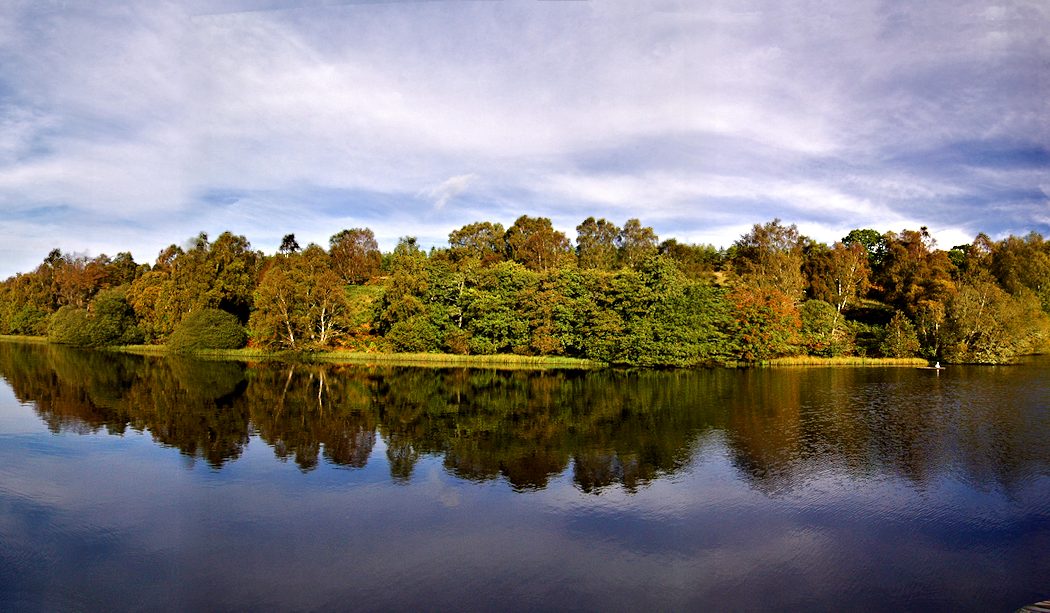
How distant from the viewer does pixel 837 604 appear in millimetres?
11656

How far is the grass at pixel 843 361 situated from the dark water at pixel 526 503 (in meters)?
16.7

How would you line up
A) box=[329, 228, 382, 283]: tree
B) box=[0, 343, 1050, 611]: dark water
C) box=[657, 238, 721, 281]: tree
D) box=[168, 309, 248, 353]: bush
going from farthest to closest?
box=[329, 228, 382, 283]: tree
box=[657, 238, 721, 281]: tree
box=[168, 309, 248, 353]: bush
box=[0, 343, 1050, 611]: dark water

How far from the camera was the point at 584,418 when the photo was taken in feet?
92.7

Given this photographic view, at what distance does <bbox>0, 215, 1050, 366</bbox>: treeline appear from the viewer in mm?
49625

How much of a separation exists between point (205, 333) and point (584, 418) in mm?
43941

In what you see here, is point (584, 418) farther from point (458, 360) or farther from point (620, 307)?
point (458, 360)

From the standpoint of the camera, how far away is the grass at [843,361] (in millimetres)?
49812

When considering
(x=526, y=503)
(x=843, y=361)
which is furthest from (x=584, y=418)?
(x=843, y=361)

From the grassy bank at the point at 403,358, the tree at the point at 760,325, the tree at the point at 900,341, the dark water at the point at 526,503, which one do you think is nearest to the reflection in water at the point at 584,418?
the dark water at the point at 526,503

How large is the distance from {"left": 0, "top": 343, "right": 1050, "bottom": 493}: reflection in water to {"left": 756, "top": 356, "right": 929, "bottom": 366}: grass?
4201mm

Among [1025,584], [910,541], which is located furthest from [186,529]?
[1025,584]

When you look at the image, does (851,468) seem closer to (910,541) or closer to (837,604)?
(910,541)

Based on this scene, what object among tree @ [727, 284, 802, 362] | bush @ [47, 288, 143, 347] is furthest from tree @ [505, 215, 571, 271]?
bush @ [47, 288, 143, 347]

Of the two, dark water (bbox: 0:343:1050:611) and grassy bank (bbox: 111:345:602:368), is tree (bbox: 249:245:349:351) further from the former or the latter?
dark water (bbox: 0:343:1050:611)
